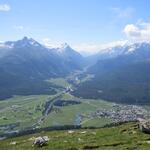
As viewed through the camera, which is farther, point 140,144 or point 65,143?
point 65,143

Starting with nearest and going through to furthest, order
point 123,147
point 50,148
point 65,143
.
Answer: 1. point 123,147
2. point 50,148
3. point 65,143

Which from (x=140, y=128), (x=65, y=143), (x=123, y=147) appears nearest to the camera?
(x=123, y=147)

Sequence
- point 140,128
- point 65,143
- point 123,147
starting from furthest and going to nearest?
point 140,128
point 65,143
point 123,147

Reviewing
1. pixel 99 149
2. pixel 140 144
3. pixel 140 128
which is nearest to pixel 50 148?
pixel 99 149

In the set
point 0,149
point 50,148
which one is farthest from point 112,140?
point 0,149

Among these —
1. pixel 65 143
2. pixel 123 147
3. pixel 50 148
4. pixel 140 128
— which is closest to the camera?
pixel 123 147

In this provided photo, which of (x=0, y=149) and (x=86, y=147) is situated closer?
(x=86, y=147)

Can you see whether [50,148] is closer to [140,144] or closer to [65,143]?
[65,143]

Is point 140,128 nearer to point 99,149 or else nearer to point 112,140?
point 112,140

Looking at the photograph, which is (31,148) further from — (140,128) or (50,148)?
(140,128)
